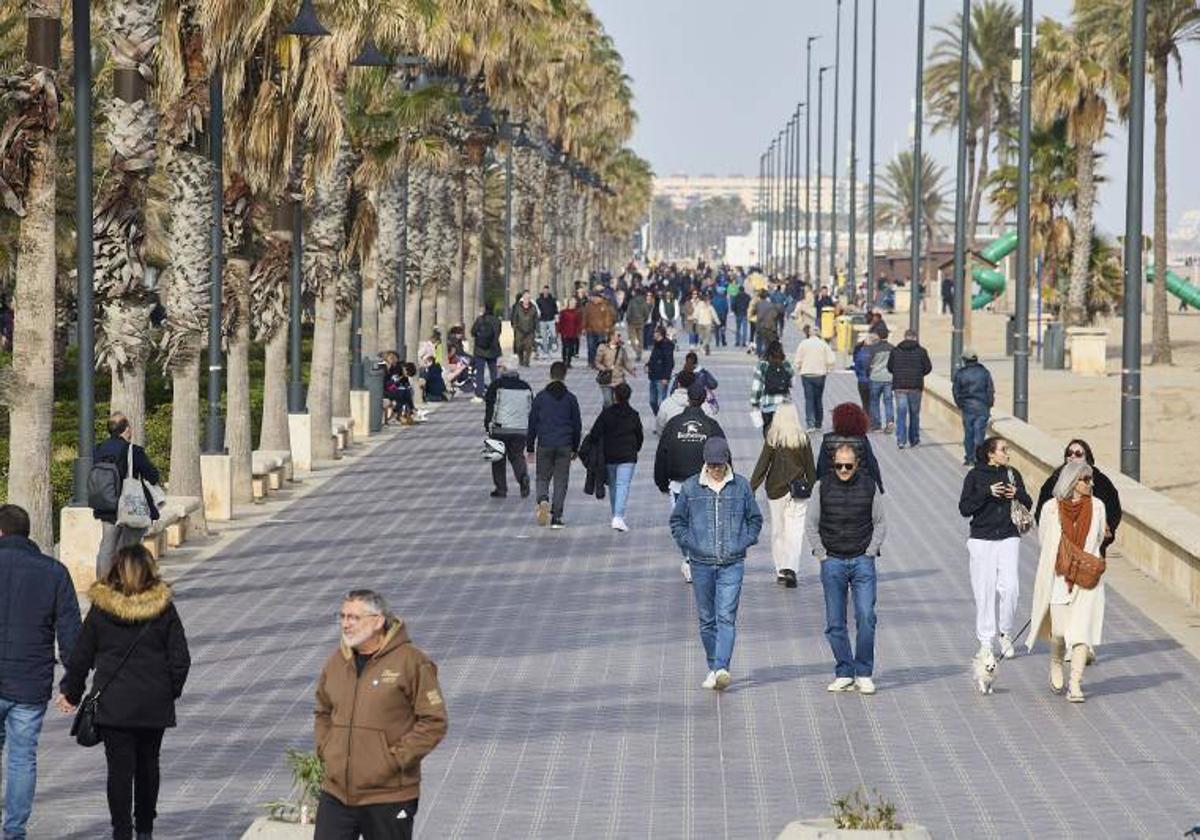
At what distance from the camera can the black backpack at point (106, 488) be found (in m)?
19.7

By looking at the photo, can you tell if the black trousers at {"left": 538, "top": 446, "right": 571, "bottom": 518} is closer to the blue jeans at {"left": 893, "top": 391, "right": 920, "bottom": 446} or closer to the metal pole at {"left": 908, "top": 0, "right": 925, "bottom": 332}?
the blue jeans at {"left": 893, "top": 391, "right": 920, "bottom": 446}

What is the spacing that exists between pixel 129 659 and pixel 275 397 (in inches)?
820

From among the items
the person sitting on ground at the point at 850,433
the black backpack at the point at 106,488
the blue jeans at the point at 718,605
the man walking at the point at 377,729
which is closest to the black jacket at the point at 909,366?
the black backpack at the point at 106,488

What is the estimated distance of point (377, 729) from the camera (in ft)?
30.1

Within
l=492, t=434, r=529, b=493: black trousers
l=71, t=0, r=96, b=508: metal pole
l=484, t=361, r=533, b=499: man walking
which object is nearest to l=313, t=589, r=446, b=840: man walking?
l=71, t=0, r=96, b=508: metal pole

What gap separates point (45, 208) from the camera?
68.1ft

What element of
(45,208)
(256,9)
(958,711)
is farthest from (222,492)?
(958,711)

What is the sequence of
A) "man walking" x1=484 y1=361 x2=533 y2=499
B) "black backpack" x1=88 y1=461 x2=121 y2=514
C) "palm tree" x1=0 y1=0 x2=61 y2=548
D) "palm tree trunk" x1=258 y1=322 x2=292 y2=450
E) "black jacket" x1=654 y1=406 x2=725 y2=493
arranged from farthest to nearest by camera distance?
"palm tree trunk" x1=258 y1=322 x2=292 y2=450
"man walking" x1=484 y1=361 x2=533 y2=499
"black jacket" x1=654 y1=406 x2=725 y2=493
"palm tree" x1=0 y1=0 x2=61 y2=548
"black backpack" x1=88 y1=461 x2=121 y2=514

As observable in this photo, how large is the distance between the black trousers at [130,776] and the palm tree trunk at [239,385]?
1696 centimetres

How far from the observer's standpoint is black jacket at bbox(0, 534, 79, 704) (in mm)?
11781

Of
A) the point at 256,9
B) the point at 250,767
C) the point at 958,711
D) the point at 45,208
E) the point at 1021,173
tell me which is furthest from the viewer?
the point at 1021,173

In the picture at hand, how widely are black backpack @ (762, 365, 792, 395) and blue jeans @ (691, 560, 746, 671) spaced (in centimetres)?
1516

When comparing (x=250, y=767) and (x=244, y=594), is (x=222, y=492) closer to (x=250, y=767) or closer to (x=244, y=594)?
(x=244, y=594)

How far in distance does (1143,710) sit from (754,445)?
68.0ft
